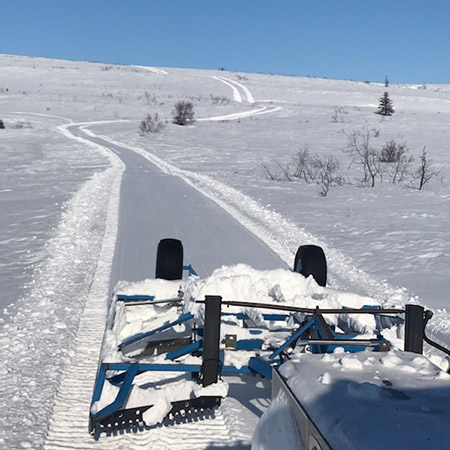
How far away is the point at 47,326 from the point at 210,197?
10.0 metres

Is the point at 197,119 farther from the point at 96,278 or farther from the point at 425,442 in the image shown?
the point at 425,442

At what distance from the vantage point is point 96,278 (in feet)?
25.5

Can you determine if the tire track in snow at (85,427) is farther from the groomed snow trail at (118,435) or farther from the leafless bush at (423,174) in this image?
the leafless bush at (423,174)

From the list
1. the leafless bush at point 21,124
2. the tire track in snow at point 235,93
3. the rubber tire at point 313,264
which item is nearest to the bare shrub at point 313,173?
the rubber tire at point 313,264

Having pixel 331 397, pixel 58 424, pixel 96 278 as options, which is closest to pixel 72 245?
pixel 96 278

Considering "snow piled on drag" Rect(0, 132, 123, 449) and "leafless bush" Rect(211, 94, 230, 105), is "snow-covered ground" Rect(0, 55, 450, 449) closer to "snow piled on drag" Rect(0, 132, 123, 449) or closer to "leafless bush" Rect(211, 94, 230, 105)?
"snow piled on drag" Rect(0, 132, 123, 449)

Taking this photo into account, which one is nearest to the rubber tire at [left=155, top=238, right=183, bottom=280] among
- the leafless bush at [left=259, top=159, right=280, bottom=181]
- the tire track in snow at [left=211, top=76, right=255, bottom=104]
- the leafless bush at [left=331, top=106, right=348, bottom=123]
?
the leafless bush at [left=259, top=159, right=280, bottom=181]

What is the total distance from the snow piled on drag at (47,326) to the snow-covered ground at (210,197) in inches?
0.6

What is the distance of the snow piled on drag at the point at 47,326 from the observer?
4.07 meters

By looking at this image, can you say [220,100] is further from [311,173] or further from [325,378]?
[325,378]

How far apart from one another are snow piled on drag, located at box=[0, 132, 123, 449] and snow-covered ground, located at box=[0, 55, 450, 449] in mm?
15

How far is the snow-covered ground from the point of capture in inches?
221

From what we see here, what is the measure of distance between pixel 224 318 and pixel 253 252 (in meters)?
4.29

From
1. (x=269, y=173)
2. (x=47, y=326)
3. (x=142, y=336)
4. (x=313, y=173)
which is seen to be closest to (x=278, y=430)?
(x=142, y=336)
